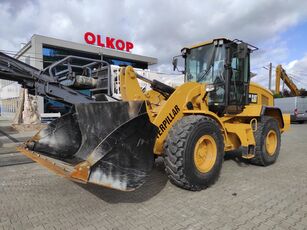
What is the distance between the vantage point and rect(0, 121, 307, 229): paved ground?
139 inches

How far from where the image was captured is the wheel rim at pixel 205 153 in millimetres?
4739

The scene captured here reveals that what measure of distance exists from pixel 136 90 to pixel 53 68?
1.84 meters

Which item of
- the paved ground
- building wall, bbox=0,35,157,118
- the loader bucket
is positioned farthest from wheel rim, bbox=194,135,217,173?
building wall, bbox=0,35,157,118

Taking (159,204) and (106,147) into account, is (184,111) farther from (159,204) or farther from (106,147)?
(106,147)

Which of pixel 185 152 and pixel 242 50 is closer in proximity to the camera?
pixel 185 152

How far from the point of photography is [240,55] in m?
5.57

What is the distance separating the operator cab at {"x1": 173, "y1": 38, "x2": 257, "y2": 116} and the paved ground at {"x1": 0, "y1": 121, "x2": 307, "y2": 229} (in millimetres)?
1550

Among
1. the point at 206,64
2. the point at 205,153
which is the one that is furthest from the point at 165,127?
the point at 206,64

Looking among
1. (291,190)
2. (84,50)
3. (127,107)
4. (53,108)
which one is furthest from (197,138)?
(84,50)

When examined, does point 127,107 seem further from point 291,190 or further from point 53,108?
point 53,108

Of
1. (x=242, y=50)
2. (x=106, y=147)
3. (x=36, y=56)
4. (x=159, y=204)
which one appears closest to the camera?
(x=106, y=147)

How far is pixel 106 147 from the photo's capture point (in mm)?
3652

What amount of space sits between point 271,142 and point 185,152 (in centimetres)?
353

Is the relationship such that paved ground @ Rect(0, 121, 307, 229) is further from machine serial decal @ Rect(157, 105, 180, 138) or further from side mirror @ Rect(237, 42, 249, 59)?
side mirror @ Rect(237, 42, 249, 59)
